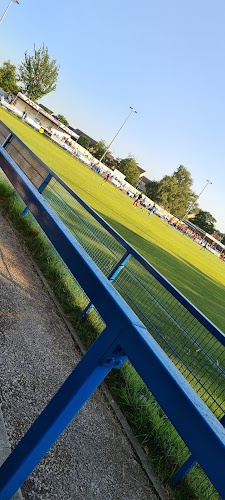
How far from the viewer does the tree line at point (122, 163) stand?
244ft

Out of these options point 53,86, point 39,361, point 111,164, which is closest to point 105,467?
point 39,361

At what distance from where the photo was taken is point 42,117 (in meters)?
87.1

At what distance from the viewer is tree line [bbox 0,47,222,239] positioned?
7425 cm

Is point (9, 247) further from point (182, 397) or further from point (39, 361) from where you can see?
point (182, 397)

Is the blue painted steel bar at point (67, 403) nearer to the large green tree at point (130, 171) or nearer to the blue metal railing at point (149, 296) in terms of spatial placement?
the blue metal railing at point (149, 296)

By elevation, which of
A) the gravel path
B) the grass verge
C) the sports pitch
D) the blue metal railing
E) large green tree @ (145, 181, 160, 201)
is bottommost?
the sports pitch

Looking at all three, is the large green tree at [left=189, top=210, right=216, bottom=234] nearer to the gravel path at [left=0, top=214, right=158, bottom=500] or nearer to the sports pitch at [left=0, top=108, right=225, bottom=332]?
the sports pitch at [left=0, top=108, right=225, bottom=332]

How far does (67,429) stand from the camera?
9.77 ft

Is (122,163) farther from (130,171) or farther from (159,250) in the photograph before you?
(159,250)

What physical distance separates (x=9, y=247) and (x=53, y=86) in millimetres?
78473

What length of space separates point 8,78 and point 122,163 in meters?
35.4

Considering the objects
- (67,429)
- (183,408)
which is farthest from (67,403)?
(67,429)

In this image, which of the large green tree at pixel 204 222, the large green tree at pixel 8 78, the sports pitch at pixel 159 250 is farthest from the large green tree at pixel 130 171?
the sports pitch at pixel 159 250

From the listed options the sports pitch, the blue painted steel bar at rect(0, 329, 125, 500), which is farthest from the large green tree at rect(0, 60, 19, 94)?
the blue painted steel bar at rect(0, 329, 125, 500)
